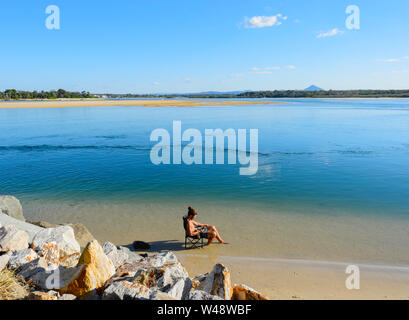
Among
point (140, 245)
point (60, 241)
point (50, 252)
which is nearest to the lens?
point (50, 252)

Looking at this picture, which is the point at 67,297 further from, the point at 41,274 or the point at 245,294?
the point at 245,294

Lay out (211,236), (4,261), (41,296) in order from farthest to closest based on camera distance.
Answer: (211,236)
(4,261)
(41,296)

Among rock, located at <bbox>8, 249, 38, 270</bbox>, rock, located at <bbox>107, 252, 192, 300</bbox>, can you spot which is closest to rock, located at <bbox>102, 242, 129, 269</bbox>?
rock, located at <bbox>107, 252, 192, 300</bbox>

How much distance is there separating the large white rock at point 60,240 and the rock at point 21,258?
41 cm

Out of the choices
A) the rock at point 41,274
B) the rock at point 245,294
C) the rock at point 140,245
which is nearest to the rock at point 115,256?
the rock at point 41,274

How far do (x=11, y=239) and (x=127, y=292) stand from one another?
344 cm

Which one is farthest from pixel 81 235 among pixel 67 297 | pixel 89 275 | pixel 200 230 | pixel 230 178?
pixel 230 178

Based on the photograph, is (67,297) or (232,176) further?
(232,176)

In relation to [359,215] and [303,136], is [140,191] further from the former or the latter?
[303,136]

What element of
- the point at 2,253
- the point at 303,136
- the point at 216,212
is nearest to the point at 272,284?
the point at 216,212

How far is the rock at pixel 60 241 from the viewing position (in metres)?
6.41

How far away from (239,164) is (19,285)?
50.3ft

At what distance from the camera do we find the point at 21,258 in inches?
223
